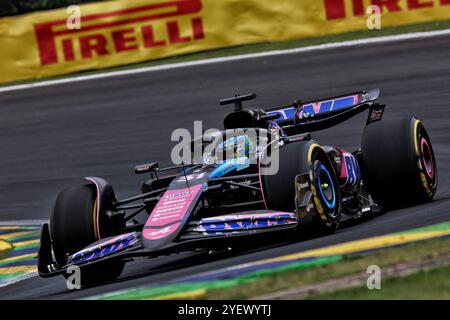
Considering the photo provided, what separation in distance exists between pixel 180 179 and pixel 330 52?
953 cm

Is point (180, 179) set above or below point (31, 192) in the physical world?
above

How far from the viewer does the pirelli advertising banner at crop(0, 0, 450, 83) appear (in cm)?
1844

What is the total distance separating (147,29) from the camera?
1912cm

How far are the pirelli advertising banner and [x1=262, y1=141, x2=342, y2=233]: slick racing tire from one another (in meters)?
10.4

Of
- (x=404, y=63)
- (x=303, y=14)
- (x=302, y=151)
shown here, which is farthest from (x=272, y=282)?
(x=303, y=14)

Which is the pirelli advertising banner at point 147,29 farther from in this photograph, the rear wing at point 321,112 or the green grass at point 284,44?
the rear wing at point 321,112

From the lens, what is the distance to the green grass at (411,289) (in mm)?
5285

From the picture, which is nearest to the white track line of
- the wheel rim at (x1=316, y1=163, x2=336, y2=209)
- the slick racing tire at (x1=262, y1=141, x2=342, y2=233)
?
the wheel rim at (x1=316, y1=163, x2=336, y2=209)

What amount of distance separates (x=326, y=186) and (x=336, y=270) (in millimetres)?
2316

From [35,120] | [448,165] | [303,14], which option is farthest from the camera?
[303,14]

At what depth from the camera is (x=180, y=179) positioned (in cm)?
829

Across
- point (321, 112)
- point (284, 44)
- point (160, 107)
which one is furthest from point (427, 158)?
point (284, 44)

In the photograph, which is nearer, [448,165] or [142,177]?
[448,165]

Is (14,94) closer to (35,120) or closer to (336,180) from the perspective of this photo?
(35,120)
